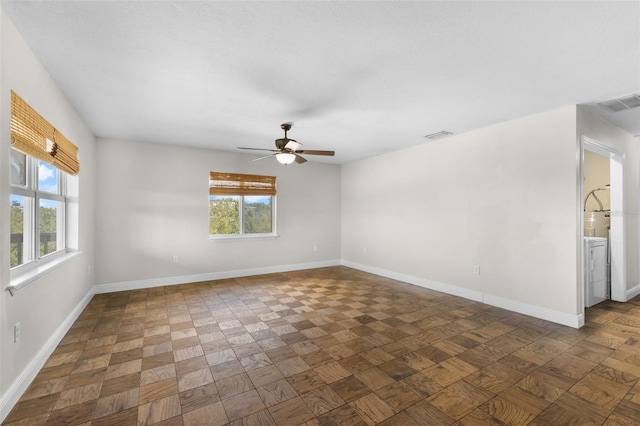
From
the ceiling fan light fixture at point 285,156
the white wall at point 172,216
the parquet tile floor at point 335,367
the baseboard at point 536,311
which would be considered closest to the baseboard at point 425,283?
the baseboard at point 536,311

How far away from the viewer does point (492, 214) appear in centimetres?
393

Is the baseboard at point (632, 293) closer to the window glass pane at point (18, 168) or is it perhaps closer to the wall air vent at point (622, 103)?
the wall air vent at point (622, 103)

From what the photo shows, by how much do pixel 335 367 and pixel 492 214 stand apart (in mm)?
2987

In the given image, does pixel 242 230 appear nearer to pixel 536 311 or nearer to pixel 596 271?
pixel 536 311

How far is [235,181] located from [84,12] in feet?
12.8

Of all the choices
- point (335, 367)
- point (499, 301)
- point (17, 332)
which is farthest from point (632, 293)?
point (17, 332)

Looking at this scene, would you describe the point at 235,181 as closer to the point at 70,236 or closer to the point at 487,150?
the point at 70,236

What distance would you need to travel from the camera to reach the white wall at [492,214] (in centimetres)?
326

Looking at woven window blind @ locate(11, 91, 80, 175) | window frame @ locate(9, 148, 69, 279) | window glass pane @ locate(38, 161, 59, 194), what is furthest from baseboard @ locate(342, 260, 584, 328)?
window glass pane @ locate(38, 161, 59, 194)

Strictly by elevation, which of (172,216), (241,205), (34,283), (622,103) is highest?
(622,103)

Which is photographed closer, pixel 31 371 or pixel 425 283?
pixel 31 371

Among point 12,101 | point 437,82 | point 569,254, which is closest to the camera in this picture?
point 12,101

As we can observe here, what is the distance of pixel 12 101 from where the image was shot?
6.09 ft

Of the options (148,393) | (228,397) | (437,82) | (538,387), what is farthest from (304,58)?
(538,387)
